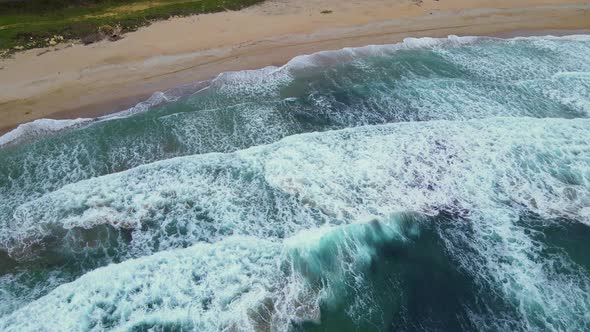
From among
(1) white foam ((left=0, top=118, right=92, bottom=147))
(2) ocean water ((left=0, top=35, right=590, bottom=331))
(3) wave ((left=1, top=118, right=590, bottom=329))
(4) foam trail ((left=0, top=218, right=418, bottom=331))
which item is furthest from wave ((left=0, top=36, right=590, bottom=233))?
(4) foam trail ((left=0, top=218, right=418, bottom=331))

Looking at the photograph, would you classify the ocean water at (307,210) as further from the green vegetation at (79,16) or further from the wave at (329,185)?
the green vegetation at (79,16)

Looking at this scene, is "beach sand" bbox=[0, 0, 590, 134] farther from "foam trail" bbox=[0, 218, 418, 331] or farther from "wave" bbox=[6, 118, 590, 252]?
"foam trail" bbox=[0, 218, 418, 331]

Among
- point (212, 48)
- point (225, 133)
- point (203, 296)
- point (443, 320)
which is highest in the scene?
point (212, 48)

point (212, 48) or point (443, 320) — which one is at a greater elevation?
point (212, 48)

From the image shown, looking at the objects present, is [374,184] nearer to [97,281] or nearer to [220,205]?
[220,205]

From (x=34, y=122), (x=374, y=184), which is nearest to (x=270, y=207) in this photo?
(x=374, y=184)

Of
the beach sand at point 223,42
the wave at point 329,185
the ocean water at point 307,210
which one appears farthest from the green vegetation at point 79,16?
the wave at point 329,185
